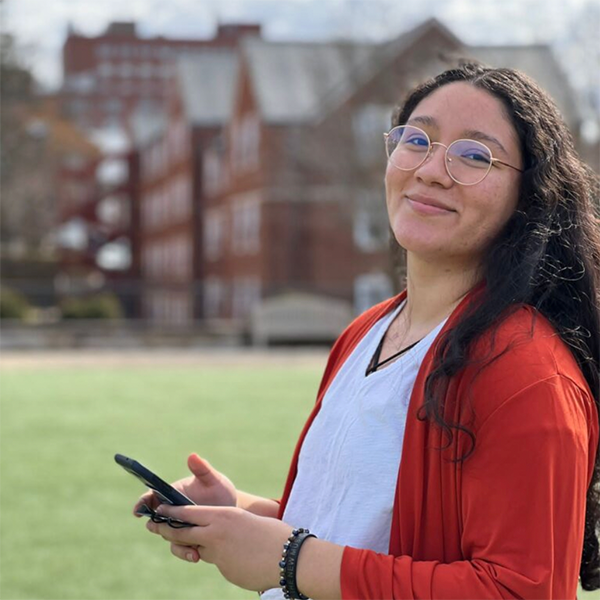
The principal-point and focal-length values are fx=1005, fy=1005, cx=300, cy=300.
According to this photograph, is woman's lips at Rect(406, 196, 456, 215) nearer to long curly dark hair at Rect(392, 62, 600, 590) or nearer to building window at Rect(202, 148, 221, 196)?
long curly dark hair at Rect(392, 62, 600, 590)

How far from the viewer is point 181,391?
15859 mm

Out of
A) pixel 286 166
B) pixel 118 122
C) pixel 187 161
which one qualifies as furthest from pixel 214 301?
pixel 118 122

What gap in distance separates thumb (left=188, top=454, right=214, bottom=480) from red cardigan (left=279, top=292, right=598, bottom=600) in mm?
621

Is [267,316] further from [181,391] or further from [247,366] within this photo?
[181,391]

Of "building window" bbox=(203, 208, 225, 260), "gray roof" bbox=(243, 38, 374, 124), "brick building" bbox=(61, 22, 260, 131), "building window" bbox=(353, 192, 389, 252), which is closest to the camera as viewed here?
"building window" bbox=(353, 192, 389, 252)

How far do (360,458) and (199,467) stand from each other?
52 cm

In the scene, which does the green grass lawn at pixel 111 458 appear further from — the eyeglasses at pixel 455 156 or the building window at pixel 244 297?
the building window at pixel 244 297

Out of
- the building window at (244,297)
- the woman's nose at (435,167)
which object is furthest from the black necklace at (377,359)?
the building window at (244,297)

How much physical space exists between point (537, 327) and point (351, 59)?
29883mm

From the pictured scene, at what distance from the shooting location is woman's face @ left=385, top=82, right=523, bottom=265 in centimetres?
202

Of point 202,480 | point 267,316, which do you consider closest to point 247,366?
point 267,316

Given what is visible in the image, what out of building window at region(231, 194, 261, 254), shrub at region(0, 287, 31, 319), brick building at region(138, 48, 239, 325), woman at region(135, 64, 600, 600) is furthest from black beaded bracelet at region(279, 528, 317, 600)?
brick building at region(138, 48, 239, 325)

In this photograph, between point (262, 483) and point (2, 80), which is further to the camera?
point (2, 80)

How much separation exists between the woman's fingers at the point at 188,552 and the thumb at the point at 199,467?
24 cm
